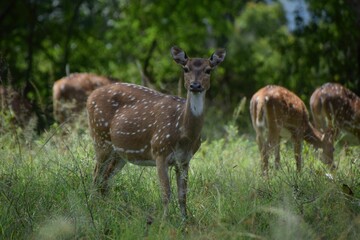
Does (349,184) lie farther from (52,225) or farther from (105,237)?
(52,225)

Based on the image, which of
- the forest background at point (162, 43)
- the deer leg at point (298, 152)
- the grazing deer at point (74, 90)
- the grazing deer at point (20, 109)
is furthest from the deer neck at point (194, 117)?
the forest background at point (162, 43)

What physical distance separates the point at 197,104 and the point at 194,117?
0.13 meters

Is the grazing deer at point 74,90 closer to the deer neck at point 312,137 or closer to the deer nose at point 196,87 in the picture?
the deer neck at point 312,137

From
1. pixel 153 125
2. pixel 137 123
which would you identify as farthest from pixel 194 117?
pixel 137 123

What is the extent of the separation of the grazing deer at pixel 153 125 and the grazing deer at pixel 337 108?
448 centimetres

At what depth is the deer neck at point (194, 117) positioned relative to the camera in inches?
295

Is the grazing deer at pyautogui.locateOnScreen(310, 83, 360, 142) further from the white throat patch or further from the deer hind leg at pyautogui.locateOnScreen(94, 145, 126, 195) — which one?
the white throat patch

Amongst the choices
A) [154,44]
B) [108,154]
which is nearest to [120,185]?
[108,154]

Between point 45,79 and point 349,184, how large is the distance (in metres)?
13.9

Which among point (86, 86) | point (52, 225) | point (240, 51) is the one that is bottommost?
point (240, 51)

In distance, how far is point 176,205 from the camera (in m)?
7.27

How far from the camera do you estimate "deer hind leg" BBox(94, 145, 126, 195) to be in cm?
784

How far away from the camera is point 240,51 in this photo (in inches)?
1124

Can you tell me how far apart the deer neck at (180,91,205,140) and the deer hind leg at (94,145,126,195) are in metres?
0.81
